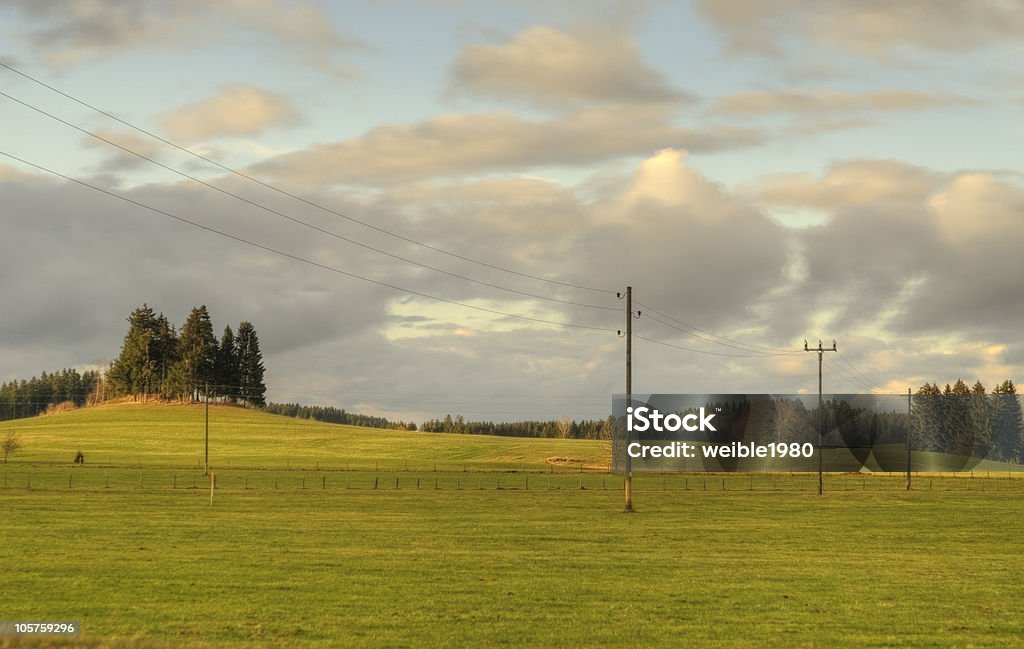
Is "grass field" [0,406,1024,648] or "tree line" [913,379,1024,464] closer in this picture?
"grass field" [0,406,1024,648]

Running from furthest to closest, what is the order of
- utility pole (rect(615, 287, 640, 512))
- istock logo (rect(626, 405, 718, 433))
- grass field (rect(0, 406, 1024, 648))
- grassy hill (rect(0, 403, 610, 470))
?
grassy hill (rect(0, 403, 610, 470)) → istock logo (rect(626, 405, 718, 433)) → utility pole (rect(615, 287, 640, 512)) → grass field (rect(0, 406, 1024, 648))

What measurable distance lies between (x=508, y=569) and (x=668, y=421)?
92.2 m

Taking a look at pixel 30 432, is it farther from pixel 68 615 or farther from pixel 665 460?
pixel 68 615

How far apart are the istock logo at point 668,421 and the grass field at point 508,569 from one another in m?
40.9

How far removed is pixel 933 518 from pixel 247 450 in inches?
4888

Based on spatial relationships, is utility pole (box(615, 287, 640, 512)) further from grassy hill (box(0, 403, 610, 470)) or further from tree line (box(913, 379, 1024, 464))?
tree line (box(913, 379, 1024, 464))

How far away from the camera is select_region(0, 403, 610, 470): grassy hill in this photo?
145625 millimetres

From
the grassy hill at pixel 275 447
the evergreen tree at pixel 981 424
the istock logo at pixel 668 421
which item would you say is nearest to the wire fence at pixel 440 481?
the istock logo at pixel 668 421

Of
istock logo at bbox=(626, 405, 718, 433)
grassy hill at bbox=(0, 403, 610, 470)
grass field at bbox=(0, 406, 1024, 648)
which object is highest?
istock logo at bbox=(626, 405, 718, 433)

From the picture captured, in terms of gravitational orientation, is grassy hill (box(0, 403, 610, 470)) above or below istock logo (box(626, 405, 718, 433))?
below

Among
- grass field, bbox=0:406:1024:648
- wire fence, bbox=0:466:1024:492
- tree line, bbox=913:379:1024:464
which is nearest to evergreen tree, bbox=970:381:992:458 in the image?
tree line, bbox=913:379:1024:464

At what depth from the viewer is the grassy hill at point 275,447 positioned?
14562 cm

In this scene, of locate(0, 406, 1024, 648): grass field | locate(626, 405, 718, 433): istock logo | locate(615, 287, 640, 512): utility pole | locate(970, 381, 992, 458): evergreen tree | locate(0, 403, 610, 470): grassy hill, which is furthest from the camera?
locate(970, 381, 992, 458): evergreen tree

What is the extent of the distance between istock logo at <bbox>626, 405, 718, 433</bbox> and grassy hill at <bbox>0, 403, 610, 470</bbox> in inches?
971
